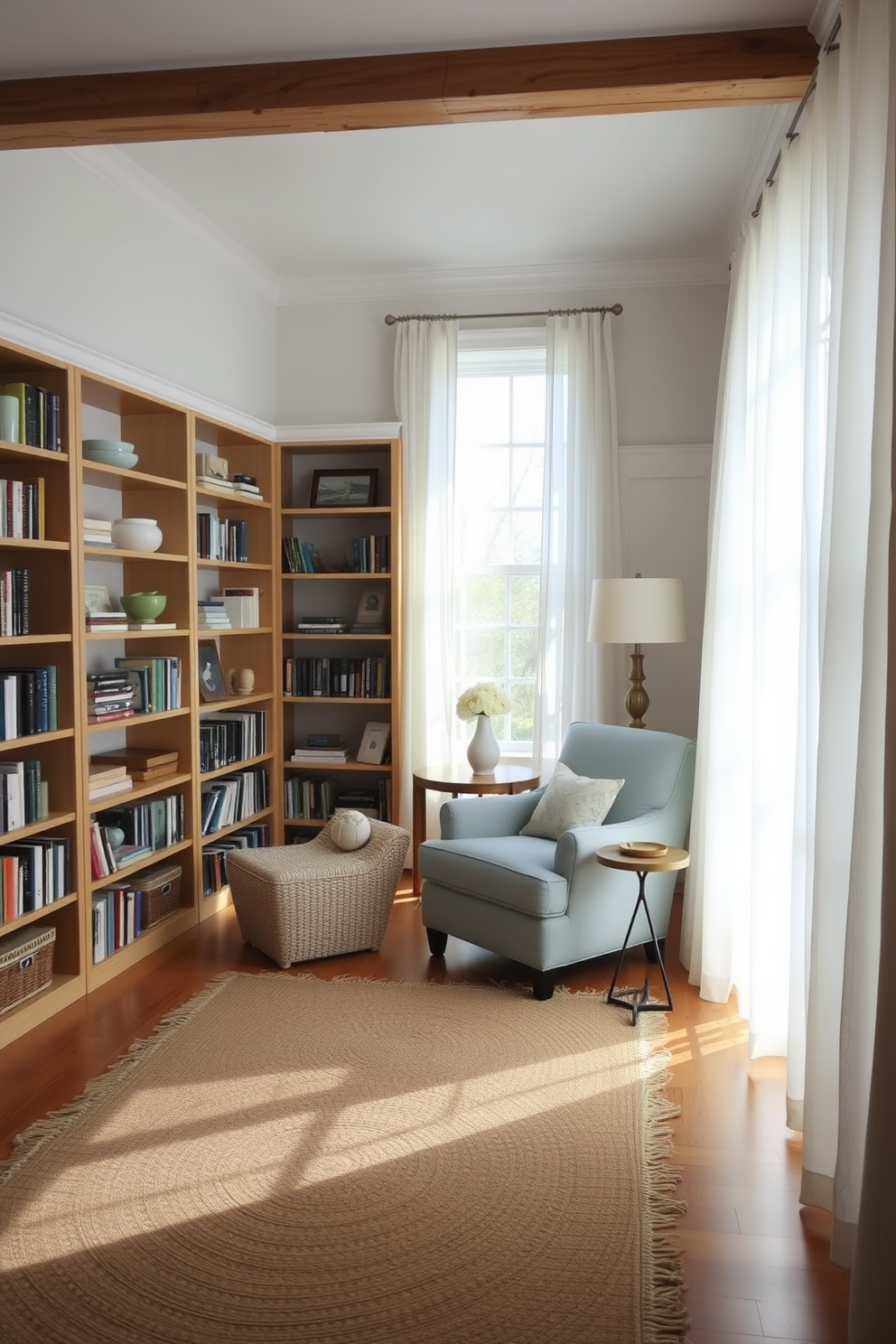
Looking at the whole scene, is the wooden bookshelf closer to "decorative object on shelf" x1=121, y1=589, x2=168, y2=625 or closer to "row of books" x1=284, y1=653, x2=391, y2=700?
"row of books" x1=284, y1=653, x2=391, y2=700

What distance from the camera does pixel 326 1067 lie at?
3258 mm

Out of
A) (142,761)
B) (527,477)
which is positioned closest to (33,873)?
(142,761)

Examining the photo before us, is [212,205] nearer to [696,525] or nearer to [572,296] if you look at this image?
[572,296]

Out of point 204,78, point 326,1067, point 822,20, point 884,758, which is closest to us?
point 884,758

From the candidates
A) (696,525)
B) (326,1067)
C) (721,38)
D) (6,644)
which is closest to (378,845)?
(326,1067)

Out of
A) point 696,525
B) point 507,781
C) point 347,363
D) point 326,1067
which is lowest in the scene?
point 326,1067

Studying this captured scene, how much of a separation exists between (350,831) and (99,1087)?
148 centimetres

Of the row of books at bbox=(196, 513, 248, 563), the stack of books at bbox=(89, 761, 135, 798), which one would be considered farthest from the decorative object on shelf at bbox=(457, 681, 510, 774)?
the stack of books at bbox=(89, 761, 135, 798)

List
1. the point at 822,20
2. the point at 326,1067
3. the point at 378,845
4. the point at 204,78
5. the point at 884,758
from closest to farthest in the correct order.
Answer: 1. the point at 884,758
2. the point at 822,20
3. the point at 204,78
4. the point at 326,1067
5. the point at 378,845

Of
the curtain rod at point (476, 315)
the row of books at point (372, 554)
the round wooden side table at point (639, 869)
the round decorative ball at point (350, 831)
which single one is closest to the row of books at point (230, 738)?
the round decorative ball at point (350, 831)

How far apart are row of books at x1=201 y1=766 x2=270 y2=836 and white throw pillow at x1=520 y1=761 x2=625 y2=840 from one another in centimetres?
148

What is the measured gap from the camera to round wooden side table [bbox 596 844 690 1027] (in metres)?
3.58

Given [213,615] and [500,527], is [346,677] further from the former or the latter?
[500,527]

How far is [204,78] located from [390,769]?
11.0 feet
